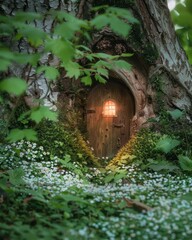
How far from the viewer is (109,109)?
5062 millimetres

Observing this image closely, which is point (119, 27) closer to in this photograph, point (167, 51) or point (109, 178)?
point (109, 178)

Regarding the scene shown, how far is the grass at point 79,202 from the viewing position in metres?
2.22

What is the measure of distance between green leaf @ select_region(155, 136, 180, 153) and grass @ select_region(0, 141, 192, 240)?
33cm

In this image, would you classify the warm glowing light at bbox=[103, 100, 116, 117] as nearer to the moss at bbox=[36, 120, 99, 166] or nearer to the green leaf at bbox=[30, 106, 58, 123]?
the moss at bbox=[36, 120, 99, 166]

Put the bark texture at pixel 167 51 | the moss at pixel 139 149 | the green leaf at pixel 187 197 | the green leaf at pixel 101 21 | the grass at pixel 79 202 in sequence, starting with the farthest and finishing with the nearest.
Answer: the bark texture at pixel 167 51, the moss at pixel 139 149, the green leaf at pixel 187 197, the grass at pixel 79 202, the green leaf at pixel 101 21

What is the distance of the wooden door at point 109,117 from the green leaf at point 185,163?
1283 mm

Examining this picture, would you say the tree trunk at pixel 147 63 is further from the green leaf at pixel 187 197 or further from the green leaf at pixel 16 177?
the green leaf at pixel 187 197

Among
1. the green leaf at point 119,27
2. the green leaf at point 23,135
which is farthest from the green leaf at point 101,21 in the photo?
the green leaf at point 23,135

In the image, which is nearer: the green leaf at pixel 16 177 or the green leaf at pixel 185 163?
the green leaf at pixel 16 177

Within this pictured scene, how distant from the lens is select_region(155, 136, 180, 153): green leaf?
4.05 metres

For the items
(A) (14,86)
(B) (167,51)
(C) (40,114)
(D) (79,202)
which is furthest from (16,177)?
(B) (167,51)

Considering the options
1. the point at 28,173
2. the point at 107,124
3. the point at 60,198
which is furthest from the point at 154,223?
the point at 107,124

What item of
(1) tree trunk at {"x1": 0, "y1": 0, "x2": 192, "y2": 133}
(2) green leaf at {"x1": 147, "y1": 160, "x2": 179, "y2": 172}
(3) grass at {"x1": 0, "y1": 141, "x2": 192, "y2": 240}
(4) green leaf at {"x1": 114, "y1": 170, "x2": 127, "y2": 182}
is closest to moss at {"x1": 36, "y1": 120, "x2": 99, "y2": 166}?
(3) grass at {"x1": 0, "y1": 141, "x2": 192, "y2": 240}

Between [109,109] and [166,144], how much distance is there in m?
1.26
